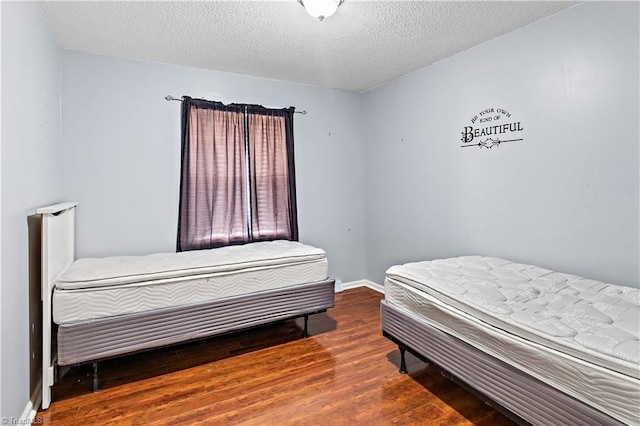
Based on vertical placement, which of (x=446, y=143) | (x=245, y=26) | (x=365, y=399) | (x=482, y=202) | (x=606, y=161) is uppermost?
(x=245, y=26)

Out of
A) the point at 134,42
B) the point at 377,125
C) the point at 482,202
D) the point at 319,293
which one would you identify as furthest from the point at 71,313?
the point at 377,125

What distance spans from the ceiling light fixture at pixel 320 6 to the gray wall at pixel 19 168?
1535 millimetres

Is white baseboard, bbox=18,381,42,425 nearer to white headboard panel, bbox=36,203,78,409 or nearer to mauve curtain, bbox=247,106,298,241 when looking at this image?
white headboard panel, bbox=36,203,78,409

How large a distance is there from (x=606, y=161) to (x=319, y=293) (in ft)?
7.32

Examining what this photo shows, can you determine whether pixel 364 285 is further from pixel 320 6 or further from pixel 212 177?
pixel 320 6

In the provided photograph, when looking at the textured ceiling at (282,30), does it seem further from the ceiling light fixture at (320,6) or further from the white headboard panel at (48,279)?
the white headboard panel at (48,279)

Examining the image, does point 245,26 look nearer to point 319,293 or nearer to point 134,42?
point 134,42

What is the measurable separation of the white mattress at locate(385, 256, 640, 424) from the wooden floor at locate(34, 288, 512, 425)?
478 millimetres

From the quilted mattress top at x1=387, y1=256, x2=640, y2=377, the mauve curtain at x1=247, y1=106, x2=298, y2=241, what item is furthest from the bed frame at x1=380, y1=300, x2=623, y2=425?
the mauve curtain at x1=247, y1=106, x2=298, y2=241

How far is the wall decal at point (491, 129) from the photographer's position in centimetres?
279

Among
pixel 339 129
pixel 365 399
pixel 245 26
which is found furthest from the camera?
pixel 339 129

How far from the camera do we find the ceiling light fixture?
2098 mm

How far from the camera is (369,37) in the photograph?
9.14ft

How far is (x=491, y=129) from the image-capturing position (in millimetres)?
2938
